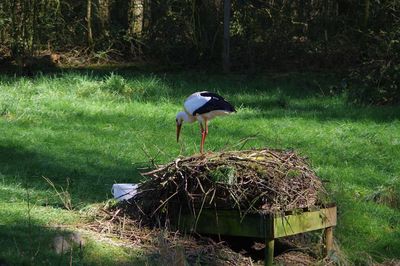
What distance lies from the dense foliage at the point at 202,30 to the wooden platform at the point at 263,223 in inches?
347

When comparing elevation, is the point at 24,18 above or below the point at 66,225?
above

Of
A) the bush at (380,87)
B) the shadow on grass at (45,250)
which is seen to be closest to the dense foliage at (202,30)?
the bush at (380,87)

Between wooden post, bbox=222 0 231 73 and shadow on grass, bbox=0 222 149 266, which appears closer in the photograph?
shadow on grass, bbox=0 222 149 266

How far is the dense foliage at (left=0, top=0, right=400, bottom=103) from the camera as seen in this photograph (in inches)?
663

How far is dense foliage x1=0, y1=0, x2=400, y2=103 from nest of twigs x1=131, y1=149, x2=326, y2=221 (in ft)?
29.1

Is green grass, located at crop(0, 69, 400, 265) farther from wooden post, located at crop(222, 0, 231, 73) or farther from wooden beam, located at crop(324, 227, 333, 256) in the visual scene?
wooden post, located at crop(222, 0, 231, 73)

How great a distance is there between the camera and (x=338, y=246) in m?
7.98

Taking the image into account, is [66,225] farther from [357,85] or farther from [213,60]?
[213,60]

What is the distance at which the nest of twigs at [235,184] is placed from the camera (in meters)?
7.27

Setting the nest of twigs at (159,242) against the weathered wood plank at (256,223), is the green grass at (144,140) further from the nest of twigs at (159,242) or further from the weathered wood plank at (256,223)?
the weathered wood plank at (256,223)

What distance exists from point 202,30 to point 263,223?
10.9 m

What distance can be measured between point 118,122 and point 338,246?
16.5ft

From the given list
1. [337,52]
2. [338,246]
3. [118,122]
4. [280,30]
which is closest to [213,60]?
[280,30]

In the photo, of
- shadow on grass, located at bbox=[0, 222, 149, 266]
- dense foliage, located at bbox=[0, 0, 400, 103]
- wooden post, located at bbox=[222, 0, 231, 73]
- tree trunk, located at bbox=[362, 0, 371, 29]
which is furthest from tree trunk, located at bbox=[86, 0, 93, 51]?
shadow on grass, located at bbox=[0, 222, 149, 266]
